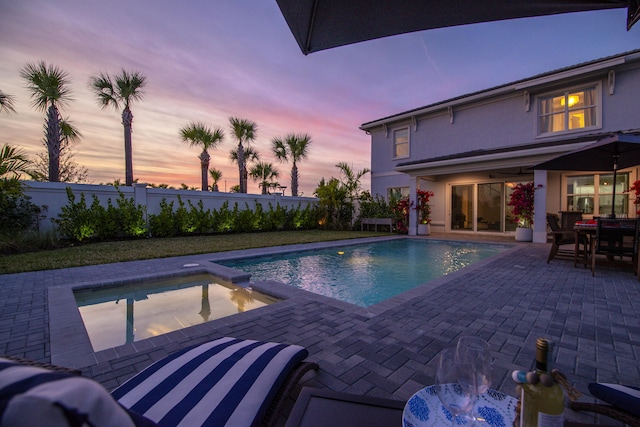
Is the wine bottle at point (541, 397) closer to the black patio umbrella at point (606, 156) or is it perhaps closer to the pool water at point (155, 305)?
the pool water at point (155, 305)

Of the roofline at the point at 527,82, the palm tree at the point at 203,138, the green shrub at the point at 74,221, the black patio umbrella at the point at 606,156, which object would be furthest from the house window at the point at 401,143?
the green shrub at the point at 74,221

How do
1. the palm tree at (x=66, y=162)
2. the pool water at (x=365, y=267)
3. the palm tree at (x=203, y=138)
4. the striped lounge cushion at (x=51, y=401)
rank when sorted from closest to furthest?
the striped lounge cushion at (x=51, y=401) → the pool water at (x=365, y=267) → the palm tree at (x=66, y=162) → the palm tree at (x=203, y=138)

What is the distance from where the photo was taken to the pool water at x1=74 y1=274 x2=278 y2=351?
3.55m

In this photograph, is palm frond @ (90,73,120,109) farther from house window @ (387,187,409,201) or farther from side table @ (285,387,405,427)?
side table @ (285,387,405,427)

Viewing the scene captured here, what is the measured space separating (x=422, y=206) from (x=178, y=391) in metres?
13.2

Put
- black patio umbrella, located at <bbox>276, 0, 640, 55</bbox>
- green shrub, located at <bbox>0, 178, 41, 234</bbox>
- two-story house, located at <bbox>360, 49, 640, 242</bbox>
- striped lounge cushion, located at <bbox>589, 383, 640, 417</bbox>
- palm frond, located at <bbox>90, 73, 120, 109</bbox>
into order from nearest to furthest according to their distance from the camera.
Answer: striped lounge cushion, located at <bbox>589, 383, 640, 417</bbox>
black patio umbrella, located at <bbox>276, 0, 640, 55</bbox>
green shrub, located at <bbox>0, 178, 41, 234</bbox>
two-story house, located at <bbox>360, 49, 640, 242</bbox>
palm frond, located at <bbox>90, 73, 120, 109</bbox>

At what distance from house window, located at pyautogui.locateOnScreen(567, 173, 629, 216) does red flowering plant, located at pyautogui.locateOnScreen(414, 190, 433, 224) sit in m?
5.13

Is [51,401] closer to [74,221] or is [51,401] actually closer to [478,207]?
[74,221]

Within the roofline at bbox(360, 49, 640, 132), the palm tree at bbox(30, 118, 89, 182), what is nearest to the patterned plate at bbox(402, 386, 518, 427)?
the palm tree at bbox(30, 118, 89, 182)

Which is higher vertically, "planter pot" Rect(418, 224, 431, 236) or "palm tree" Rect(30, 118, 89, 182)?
"palm tree" Rect(30, 118, 89, 182)

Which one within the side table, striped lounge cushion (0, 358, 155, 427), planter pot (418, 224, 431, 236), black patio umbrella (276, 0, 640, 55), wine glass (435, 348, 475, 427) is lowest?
planter pot (418, 224, 431, 236)

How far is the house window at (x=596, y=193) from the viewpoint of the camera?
954cm

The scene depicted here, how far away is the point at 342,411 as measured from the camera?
3.76 feet

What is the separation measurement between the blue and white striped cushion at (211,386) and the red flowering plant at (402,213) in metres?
12.5
